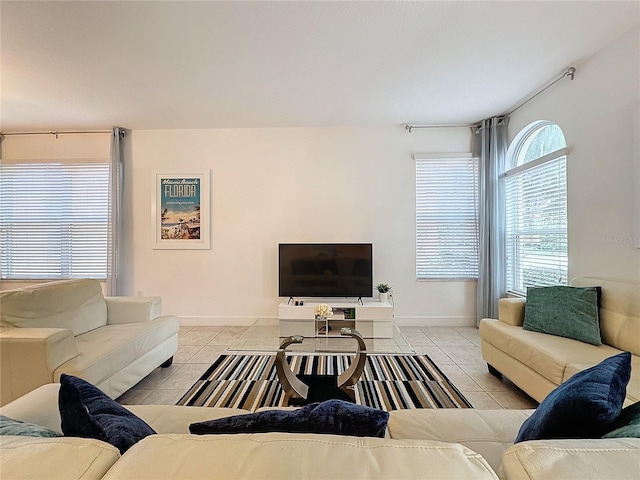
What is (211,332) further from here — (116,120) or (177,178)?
(116,120)

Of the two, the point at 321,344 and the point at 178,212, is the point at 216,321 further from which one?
the point at 321,344

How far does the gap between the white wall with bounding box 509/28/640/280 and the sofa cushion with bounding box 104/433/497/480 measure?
279 centimetres

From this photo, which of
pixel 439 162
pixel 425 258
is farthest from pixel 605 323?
Answer: pixel 439 162

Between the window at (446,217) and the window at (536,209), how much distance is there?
44 cm

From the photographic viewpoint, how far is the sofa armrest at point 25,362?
70.0 inches

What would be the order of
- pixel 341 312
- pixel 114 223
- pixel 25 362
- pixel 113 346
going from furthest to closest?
pixel 114 223 < pixel 341 312 < pixel 113 346 < pixel 25 362

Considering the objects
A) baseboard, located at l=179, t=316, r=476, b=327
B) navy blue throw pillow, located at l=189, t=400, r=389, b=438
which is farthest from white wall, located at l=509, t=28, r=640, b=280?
navy blue throw pillow, located at l=189, t=400, r=389, b=438

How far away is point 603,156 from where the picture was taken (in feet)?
8.19

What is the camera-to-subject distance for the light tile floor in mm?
2295

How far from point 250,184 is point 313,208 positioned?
950mm

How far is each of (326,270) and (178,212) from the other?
226 centimetres

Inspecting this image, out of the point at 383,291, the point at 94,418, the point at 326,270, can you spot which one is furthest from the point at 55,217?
the point at 94,418

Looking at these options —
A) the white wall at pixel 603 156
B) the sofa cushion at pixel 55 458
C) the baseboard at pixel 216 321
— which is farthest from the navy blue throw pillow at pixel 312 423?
the baseboard at pixel 216 321

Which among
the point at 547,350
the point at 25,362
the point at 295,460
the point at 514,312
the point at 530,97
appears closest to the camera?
the point at 295,460
